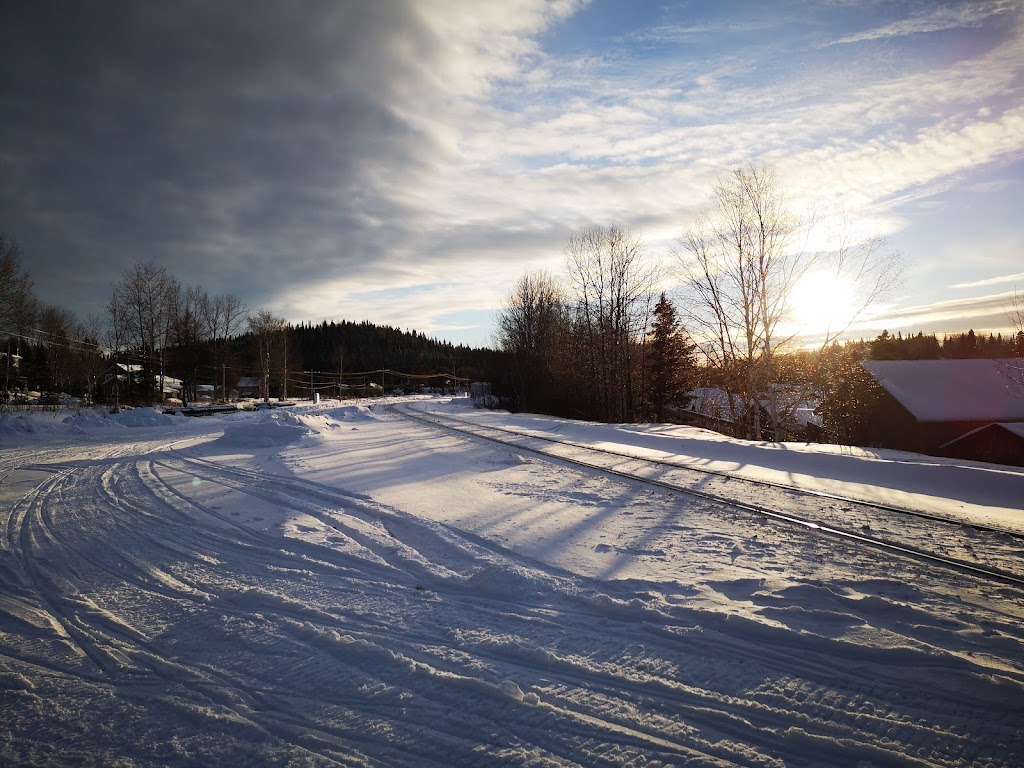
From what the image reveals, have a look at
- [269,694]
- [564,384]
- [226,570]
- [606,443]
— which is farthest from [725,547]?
[564,384]

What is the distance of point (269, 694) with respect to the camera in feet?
10.3

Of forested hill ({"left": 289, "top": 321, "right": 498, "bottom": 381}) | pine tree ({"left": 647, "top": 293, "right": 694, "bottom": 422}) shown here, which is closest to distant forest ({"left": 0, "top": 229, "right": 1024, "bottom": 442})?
pine tree ({"left": 647, "top": 293, "right": 694, "bottom": 422})

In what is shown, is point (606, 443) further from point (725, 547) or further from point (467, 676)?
point (467, 676)

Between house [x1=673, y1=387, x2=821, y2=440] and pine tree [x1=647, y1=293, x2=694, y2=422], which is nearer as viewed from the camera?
house [x1=673, y1=387, x2=821, y2=440]

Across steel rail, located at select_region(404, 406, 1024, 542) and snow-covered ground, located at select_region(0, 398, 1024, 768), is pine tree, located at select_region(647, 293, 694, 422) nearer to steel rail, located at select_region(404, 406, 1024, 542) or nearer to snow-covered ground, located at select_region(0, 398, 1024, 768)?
steel rail, located at select_region(404, 406, 1024, 542)

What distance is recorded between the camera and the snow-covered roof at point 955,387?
26.3 m

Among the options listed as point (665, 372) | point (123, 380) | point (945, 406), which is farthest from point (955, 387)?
point (123, 380)

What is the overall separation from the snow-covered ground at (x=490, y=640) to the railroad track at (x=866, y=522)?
28cm

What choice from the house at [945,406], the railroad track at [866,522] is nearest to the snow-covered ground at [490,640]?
the railroad track at [866,522]

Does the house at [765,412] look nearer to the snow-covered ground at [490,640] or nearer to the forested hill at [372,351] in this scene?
the snow-covered ground at [490,640]

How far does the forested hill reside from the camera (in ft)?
444

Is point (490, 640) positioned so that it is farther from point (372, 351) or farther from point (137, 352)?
point (372, 351)

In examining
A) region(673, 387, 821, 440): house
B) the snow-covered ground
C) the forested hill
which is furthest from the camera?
the forested hill

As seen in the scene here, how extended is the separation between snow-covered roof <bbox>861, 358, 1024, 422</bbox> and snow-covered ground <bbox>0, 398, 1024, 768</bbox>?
2358 centimetres
